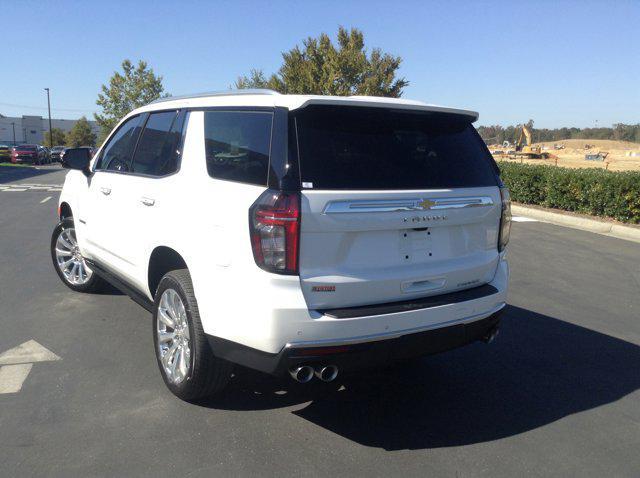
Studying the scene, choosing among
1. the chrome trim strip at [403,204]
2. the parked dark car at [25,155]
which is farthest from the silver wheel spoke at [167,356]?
the parked dark car at [25,155]

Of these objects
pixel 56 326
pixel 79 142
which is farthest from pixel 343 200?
pixel 79 142

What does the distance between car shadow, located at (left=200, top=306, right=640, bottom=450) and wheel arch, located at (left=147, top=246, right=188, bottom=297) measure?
0.93m

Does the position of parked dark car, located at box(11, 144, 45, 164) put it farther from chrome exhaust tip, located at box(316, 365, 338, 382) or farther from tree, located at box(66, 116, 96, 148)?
chrome exhaust tip, located at box(316, 365, 338, 382)

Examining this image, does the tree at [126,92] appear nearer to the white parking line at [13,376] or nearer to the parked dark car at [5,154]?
the parked dark car at [5,154]

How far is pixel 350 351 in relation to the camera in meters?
3.02

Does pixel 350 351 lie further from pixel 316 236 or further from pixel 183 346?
pixel 183 346

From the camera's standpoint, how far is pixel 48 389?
3.89 metres

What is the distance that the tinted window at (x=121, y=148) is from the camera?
15.6ft

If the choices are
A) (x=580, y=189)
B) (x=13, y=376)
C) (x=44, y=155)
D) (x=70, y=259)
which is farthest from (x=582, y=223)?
(x=44, y=155)

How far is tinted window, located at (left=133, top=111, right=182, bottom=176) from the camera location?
3969 mm

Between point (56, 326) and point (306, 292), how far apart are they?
3.18m

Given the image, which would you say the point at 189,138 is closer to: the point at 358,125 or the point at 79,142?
the point at 358,125

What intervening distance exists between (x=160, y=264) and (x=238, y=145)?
121cm

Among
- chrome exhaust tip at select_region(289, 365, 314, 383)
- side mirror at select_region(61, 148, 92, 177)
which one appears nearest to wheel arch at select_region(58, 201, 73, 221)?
side mirror at select_region(61, 148, 92, 177)
